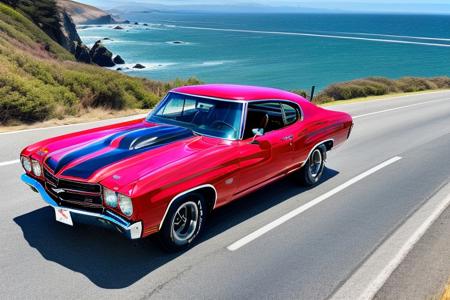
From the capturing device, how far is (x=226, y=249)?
4922 mm

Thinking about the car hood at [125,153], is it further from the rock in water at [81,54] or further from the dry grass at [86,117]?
the rock in water at [81,54]

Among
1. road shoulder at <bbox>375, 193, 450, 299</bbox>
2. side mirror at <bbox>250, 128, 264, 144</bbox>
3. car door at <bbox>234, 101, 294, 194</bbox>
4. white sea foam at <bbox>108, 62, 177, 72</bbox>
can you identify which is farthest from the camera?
white sea foam at <bbox>108, 62, 177, 72</bbox>

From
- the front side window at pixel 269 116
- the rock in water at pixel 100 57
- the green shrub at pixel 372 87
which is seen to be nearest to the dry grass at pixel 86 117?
the front side window at pixel 269 116

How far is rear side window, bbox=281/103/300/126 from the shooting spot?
6.45 m

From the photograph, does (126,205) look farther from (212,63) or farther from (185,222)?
(212,63)

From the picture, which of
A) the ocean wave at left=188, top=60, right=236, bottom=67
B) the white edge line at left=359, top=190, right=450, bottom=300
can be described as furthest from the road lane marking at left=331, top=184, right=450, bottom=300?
the ocean wave at left=188, top=60, right=236, bottom=67

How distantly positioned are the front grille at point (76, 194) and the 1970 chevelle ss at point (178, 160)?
0.01 m

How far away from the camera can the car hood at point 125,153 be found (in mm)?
4297

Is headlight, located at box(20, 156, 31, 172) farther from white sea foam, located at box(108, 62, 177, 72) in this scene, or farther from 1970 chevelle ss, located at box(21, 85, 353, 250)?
white sea foam, located at box(108, 62, 177, 72)

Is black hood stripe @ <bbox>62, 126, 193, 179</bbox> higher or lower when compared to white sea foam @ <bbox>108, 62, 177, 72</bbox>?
higher

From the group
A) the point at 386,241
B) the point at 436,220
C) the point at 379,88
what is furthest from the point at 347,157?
the point at 379,88

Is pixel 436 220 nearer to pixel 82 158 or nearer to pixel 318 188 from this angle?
pixel 318 188

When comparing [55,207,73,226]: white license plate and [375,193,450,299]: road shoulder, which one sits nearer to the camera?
[375,193,450,299]: road shoulder

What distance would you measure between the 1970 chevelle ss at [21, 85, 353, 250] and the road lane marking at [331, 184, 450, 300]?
65.8 inches
